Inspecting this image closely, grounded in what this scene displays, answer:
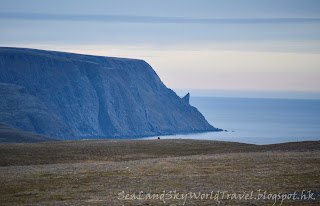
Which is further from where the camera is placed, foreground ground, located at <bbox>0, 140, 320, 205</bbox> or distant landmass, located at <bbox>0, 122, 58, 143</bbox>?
distant landmass, located at <bbox>0, 122, 58, 143</bbox>

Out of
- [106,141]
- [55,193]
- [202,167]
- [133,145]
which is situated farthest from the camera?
[106,141]

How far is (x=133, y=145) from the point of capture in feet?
198

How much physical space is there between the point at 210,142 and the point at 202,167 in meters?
27.4

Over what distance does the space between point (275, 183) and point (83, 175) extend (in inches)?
558

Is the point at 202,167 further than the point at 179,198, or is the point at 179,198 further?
the point at 202,167

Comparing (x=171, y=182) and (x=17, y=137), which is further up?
(x=17, y=137)

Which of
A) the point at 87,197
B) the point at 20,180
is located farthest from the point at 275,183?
the point at 20,180

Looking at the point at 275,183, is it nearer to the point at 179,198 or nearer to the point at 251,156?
the point at 179,198

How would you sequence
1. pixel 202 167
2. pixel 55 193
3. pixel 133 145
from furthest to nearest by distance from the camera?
1. pixel 133 145
2. pixel 202 167
3. pixel 55 193

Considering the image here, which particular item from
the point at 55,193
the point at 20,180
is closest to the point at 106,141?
the point at 20,180

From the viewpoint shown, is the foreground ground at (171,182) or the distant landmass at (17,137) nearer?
the foreground ground at (171,182)

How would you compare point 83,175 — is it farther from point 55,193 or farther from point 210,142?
point 210,142

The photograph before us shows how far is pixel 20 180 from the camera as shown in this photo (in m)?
33.0

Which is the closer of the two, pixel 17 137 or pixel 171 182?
pixel 171 182
